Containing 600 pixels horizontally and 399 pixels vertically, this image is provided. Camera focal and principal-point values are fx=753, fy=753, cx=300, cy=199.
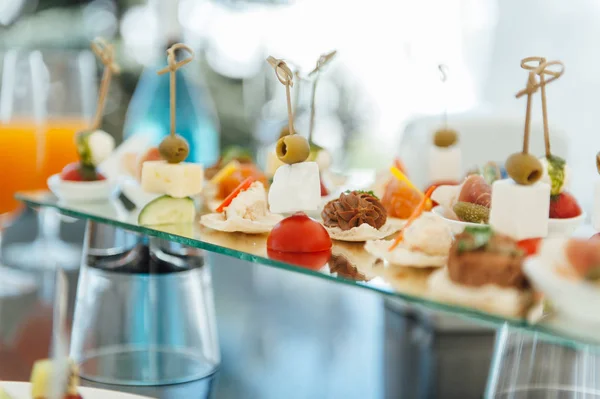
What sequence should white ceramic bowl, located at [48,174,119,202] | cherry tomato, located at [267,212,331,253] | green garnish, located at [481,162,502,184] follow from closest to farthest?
1. cherry tomato, located at [267,212,331,253]
2. green garnish, located at [481,162,502,184]
3. white ceramic bowl, located at [48,174,119,202]

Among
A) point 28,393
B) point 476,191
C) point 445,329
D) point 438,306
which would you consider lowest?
point 445,329

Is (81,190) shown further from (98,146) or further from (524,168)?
(524,168)

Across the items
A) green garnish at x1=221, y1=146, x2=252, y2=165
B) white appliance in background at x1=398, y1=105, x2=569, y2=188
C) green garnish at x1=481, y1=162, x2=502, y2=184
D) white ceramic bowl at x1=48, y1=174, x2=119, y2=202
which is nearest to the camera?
green garnish at x1=481, y1=162, x2=502, y2=184

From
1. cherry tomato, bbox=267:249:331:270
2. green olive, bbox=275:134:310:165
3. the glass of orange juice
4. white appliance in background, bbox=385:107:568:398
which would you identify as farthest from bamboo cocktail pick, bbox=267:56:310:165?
the glass of orange juice

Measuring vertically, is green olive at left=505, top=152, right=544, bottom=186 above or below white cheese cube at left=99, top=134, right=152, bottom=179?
below

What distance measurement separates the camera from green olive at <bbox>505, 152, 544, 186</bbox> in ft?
2.71

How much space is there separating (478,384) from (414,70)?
367 cm

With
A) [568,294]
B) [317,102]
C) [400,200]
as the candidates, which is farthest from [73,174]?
[317,102]

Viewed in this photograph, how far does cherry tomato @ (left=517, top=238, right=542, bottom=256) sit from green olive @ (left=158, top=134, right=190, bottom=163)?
23.2 inches

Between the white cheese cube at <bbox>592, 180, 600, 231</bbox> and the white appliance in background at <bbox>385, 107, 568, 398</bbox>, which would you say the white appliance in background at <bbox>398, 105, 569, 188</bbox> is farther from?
the white cheese cube at <bbox>592, 180, 600, 231</bbox>

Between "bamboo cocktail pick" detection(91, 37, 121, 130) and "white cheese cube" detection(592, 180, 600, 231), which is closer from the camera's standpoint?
"white cheese cube" detection(592, 180, 600, 231)

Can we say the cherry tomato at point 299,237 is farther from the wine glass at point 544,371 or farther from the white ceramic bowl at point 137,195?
the white ceramic bowl at point 137,195

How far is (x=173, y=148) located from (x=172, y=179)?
0.05 m

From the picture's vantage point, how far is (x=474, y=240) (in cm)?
73
